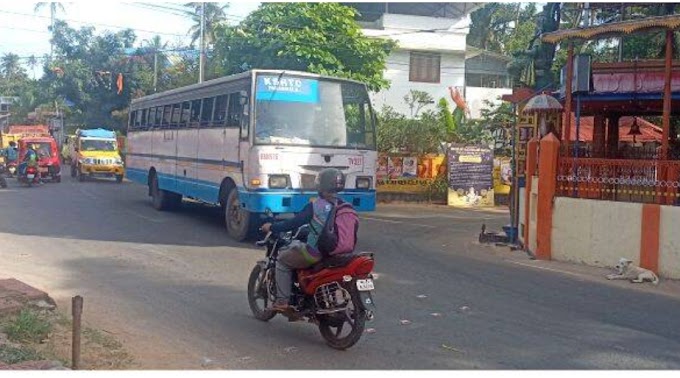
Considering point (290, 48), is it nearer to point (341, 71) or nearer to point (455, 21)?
point (341, 71)

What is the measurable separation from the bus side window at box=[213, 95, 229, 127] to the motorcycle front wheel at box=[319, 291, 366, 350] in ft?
25.6

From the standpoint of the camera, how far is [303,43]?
2350 centimetres

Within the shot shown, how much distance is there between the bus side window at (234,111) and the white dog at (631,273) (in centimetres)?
648

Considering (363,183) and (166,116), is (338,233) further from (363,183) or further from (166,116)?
(166,116)

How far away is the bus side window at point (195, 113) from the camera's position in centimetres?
1498

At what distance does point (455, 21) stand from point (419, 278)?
27.3 metres

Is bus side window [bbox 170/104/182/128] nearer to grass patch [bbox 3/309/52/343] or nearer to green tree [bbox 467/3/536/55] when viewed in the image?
grass patch [bbox 3/309/52/343]

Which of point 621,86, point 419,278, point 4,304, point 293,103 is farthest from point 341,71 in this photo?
point 4,304

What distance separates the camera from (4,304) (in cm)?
689

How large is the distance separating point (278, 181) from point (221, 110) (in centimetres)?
246

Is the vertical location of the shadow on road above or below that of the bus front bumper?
below

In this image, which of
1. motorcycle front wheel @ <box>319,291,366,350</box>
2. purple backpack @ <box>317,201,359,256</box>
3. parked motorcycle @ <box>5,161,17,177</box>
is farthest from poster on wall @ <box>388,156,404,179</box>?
purple backpack @ <box>317,201,359,256</box>

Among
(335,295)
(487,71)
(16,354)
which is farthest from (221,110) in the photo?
(487,71)

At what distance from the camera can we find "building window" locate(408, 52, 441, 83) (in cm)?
3412
